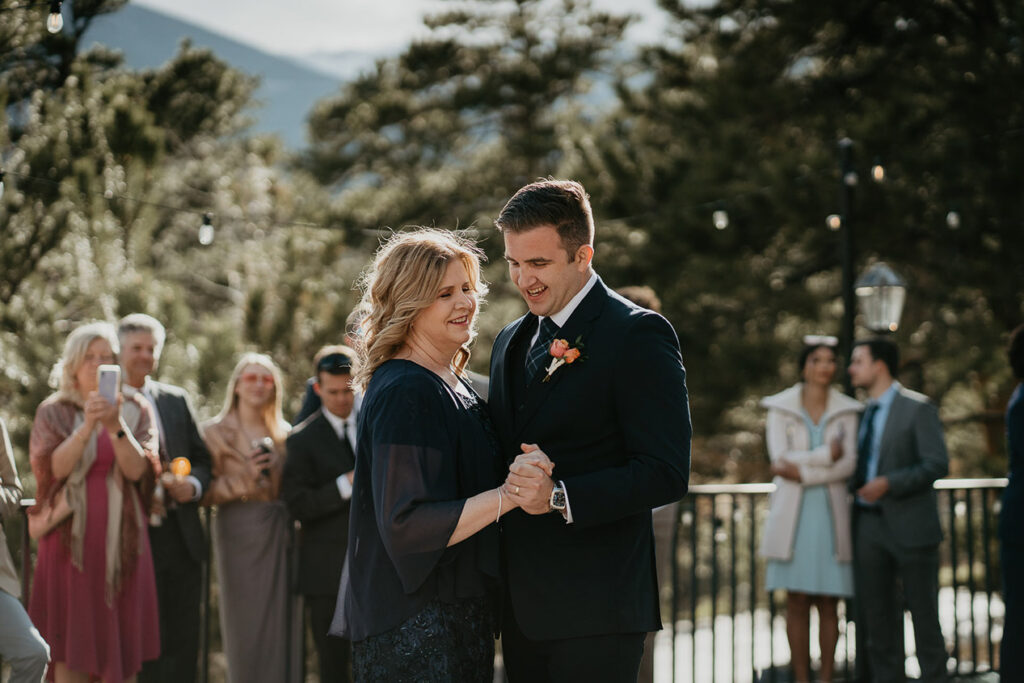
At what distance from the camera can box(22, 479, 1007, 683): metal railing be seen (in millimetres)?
5777

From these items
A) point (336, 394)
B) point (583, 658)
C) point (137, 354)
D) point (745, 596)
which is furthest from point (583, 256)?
point (745, 596)

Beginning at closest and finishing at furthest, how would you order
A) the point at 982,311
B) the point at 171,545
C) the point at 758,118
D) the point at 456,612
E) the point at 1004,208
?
the point at 456,612 < the point at 171,545 < the point at 1004,208 < the point at 982,311 < the point at 758,118

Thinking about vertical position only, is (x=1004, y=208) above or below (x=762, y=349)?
above

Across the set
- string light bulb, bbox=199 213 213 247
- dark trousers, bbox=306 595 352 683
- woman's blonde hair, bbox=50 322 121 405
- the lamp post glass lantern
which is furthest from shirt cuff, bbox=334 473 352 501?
the lamp post glass lantern

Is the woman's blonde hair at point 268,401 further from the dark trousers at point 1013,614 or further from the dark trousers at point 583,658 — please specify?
the dark trousers at point 1013,614

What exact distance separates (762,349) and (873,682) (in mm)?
8500

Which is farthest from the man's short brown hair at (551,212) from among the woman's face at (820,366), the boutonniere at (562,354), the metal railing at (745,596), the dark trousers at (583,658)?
the woman's face at (820,366)

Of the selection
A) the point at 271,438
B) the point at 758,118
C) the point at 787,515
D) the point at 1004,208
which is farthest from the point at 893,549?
the point at 758,118

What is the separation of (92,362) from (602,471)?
2.83 m

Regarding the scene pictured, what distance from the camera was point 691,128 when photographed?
15.7m

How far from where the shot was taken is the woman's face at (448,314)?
115 inches

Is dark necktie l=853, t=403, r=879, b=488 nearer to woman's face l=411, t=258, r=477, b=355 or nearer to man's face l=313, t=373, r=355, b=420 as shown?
man's face l=313, t=373, r=355, b=420

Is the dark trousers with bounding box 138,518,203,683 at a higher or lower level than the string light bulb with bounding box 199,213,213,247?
lower

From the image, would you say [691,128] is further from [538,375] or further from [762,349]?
[538,375]
